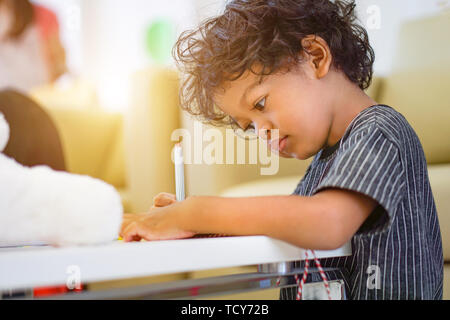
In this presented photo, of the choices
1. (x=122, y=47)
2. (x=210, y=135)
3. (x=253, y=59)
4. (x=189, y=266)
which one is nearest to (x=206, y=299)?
(x=189, y=266)

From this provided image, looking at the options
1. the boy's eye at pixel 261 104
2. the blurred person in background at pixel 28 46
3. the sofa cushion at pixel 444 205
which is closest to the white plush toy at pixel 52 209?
the boy's eye at pixel 261 104

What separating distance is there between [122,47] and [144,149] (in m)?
1.52

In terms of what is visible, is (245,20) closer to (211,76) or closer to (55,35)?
(211,76)

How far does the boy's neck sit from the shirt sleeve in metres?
0.17

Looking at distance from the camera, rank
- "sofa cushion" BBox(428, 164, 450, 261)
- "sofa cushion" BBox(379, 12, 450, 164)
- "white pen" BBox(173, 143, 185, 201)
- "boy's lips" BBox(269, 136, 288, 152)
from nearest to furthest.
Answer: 1. "white pen" BBox(173, 143, 185, 201)
2. "boy's lips" BBox(269, 136, 288, 152)
3. "sofa cushion" BBox(428, 164, 450, 261)
4. "sofa cushion" BBox(379, 12, 450, 164)

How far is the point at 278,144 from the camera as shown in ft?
2.46

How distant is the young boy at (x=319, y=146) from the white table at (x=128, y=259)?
3 centimetres

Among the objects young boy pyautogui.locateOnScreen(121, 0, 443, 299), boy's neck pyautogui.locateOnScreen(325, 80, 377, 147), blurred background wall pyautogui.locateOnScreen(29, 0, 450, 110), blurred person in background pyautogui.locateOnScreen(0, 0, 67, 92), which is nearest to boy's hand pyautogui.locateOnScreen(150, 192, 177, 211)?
young boy pyautogui.locateOnScreen(121, 0, 443, 299)

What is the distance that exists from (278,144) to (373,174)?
271mm

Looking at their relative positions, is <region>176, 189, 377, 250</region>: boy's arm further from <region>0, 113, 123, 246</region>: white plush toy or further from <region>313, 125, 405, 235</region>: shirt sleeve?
<region>0, 113, 123, 246</region>: white plush toy

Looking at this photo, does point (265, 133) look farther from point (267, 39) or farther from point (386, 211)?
point (386, 211)

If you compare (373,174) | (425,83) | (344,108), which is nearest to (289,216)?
(373,174)

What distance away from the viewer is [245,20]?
78 centimetres

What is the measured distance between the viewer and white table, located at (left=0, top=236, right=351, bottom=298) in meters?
0.34
